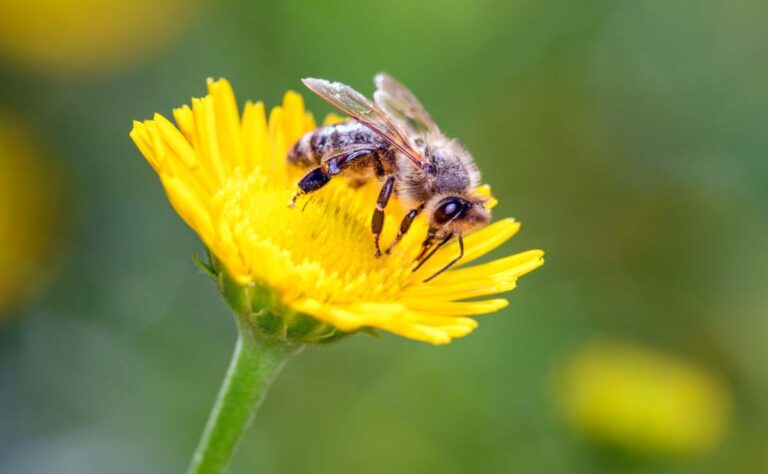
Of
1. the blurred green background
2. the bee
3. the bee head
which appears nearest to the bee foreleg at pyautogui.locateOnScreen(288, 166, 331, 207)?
the bee

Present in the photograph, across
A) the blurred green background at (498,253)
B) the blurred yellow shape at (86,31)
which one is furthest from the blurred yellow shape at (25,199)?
the blurred yellow shape at (86,31)

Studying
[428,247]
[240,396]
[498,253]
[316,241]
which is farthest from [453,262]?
[498,253]

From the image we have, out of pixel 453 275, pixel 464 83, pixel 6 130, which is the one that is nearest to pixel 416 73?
pixel 464 83

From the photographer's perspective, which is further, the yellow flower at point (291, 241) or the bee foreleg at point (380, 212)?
the bee foreleg at point (380, 212)

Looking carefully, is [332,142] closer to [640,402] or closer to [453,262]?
[453,262]

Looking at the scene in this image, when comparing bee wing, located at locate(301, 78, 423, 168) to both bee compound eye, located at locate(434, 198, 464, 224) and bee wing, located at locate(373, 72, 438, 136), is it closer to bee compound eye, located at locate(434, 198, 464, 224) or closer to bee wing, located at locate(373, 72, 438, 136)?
bee compound eye, located at locate(434, 198, 464, 224)

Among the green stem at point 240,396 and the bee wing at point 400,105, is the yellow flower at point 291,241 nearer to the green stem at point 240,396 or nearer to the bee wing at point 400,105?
the green stem at point 240,396

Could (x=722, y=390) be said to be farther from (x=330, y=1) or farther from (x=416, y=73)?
(x=330, y=1)
